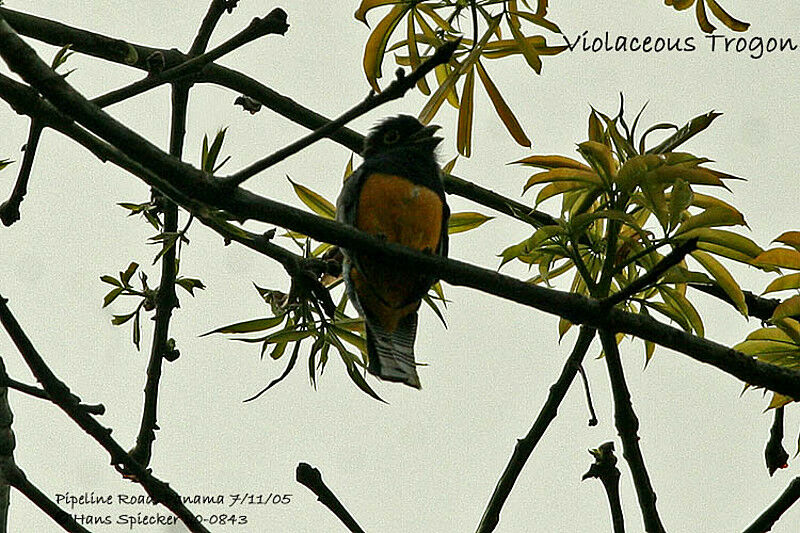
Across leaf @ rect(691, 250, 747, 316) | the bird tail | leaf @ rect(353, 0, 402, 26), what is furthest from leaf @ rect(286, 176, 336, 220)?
leaf @ rect(691, 250, 747, 316)

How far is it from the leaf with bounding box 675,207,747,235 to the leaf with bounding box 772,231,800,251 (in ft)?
0.51

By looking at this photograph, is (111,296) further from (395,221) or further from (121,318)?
(395,221)

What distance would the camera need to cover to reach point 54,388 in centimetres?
184

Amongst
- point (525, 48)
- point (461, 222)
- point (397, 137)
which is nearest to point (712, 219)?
point (525, 48)

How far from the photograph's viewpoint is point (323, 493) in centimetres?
146

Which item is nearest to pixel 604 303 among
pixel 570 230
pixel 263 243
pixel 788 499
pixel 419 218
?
pixel 570 230

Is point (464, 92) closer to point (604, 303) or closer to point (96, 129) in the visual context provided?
point (604, 303)

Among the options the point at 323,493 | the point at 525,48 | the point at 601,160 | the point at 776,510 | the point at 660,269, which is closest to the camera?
the point at 660,269

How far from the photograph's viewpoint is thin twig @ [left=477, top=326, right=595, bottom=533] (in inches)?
71.6

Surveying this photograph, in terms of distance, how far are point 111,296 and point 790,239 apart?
1435 millimetres

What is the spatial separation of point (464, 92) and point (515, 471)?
31.1 inches

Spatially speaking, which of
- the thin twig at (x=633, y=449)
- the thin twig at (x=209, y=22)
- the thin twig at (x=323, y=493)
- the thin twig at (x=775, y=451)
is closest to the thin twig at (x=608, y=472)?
the thin twig at (x=633, y=449)

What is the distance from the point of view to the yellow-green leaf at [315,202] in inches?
88.4

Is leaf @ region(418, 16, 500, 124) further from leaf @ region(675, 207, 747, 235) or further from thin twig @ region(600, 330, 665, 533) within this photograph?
thin twig @ region(600, 330, 665, 533)
